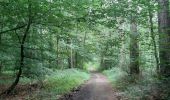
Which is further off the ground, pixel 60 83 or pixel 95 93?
pixel 60 83

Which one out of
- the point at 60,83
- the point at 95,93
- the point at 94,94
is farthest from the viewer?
the point at 60,83

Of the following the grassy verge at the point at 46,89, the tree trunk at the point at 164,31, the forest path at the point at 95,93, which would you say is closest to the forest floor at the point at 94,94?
the forest path at the point at 95,93

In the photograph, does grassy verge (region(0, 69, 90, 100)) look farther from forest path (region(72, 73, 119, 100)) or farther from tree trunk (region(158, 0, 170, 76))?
tree trunk (region(158, 0, 170, 76))

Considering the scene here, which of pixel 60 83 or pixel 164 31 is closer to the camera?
pixel 164 31

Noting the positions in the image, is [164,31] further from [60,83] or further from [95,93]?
[60,83]

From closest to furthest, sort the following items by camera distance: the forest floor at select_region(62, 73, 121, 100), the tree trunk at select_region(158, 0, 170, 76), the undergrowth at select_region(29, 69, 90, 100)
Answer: the tree trunk at select_region(158, 0, 170, 76) < the undergrowth at select_region(29, 69, 90, 100) < the forest floor at select_region(62, 73, 121, 100)

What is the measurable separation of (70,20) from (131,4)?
9.16ft

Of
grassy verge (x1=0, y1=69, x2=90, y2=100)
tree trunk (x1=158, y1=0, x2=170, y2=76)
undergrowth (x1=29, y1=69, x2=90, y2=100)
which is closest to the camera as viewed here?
tree trunk (x1=158, y1=0, x2=170, y2=76)

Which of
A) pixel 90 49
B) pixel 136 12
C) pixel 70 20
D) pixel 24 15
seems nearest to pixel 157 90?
pixel 136 12

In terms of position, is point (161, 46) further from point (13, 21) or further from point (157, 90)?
point (13, 21)

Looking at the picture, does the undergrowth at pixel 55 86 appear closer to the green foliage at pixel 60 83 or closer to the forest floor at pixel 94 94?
the green foliage at pixel 60 83

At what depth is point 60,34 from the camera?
1311cm

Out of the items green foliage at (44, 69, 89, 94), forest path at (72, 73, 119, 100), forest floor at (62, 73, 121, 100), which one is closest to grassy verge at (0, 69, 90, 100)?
green foliage at (44, 69, 89, 94)

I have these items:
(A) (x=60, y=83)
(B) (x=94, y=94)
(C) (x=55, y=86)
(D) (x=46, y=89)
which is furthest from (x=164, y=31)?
(A) (x=60, y=83)
